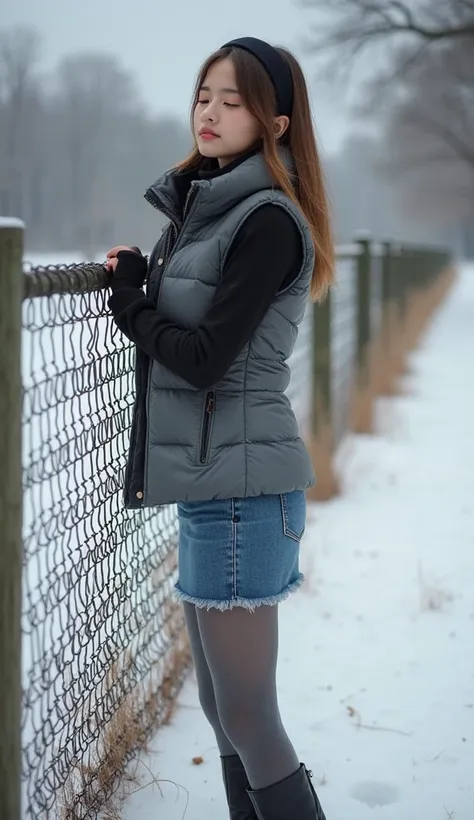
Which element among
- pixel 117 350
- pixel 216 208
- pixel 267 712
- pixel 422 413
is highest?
pixel 216 208

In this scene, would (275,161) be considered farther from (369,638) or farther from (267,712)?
(369,638)

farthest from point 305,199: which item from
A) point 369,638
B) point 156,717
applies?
point 369,638

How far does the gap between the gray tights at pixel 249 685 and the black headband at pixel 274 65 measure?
107cm

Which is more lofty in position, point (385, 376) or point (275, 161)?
point (275, 161)

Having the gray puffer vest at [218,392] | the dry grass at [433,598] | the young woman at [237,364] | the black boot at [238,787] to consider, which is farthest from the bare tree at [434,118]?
the black boot at [238,787]

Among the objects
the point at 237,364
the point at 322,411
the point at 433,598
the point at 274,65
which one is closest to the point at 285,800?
the point at 237,364

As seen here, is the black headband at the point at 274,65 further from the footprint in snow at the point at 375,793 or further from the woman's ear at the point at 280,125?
the footprint in snow at the point at 375,793

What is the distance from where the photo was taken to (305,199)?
2.06 metres

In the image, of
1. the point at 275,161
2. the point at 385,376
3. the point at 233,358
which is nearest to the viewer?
the point at 233,358

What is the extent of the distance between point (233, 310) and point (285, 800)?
1.10 m

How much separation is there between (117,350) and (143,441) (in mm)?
482

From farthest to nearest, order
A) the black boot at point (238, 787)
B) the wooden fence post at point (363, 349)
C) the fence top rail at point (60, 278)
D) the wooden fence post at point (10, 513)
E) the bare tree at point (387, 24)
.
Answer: the bare tree at point (387, 24)
the wooden fence post at point (363, 349)
the black boot at point (238, 787)
the fence top rail at point (60, 278)
the wooden fence post at point (10, 513)

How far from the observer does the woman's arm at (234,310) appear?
181 cm

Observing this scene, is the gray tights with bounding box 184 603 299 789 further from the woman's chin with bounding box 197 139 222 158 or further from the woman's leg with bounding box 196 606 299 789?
the woman's chin with bounding box 197 139 222 158
